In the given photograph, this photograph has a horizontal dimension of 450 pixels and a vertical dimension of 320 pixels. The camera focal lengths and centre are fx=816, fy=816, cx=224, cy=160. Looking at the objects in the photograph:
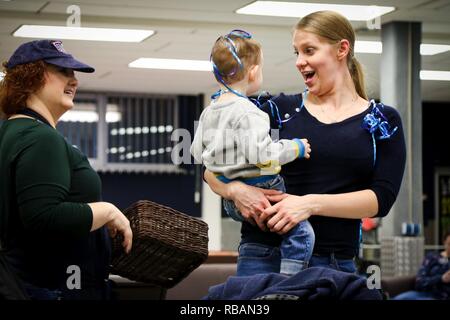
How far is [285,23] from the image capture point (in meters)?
7.00

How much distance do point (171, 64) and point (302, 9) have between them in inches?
127

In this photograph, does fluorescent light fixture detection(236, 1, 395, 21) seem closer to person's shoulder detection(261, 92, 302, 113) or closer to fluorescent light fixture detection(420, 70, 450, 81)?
fluorescent light fixture detection(420, 70, 450, 81)

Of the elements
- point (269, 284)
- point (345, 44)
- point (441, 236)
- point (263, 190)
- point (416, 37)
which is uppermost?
point (416, 37)

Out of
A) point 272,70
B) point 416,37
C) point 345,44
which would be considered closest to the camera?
point 345,44

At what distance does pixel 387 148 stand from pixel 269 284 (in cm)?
43

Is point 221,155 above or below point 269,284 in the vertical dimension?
above

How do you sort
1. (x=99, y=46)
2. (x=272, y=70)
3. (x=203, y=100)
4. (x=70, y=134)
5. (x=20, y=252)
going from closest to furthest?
1. (x=20, y=252)
2. (x=99, y=46)
3. (x=272, y=70)
4. (x=70, y=134)
5. (x=203, y=100)

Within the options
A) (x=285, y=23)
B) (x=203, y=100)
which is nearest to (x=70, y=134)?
(x=203, y=100)

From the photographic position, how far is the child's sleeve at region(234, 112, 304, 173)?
1609 mm

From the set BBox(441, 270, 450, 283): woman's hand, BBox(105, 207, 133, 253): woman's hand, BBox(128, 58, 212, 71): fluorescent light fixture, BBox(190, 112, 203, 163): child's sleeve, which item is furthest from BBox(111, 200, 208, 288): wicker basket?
BBox(128, 58, 212, 71): fluorescent light fixture

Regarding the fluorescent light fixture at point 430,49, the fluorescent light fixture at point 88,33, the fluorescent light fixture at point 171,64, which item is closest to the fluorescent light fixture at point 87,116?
the fluorescent light fixture at point 171,64

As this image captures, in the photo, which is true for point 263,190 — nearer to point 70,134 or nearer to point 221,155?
point 221,155

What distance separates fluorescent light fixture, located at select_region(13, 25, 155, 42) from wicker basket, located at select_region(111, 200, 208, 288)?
17.5 ft

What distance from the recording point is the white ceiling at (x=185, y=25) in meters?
6.30
